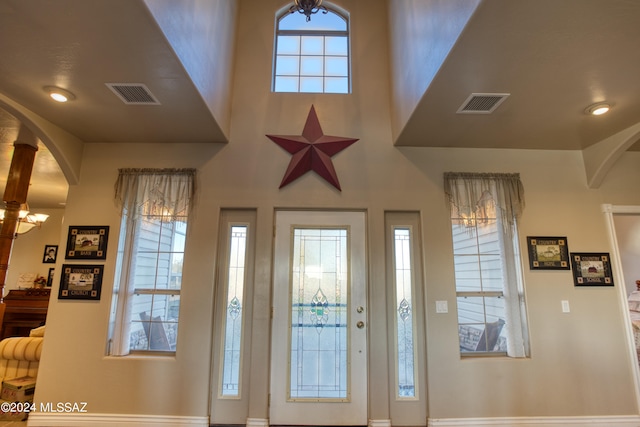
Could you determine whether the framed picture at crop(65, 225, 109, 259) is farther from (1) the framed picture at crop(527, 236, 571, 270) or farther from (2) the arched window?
(1) the framed picture at crop(527, 236, 571, 270)

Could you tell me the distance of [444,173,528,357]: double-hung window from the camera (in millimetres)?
3283

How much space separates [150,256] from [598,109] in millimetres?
4296

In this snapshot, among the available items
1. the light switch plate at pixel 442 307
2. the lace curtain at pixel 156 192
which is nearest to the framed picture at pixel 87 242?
the lace curtain at pixel 156 192

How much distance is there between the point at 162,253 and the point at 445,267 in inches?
114

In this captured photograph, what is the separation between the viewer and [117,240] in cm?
334

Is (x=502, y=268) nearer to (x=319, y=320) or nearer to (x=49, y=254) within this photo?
(x=319, y=320)

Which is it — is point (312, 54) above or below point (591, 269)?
above

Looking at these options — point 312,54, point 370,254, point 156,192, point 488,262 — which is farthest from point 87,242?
point 488,262

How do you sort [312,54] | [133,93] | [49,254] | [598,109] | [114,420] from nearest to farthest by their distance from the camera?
[133,93]
[598,109]
[114,420]
[312,54]
[49,254]

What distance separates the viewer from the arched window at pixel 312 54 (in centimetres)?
385

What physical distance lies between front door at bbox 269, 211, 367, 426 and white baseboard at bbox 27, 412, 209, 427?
2.53 ft

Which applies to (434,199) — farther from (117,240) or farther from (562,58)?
(117,240)

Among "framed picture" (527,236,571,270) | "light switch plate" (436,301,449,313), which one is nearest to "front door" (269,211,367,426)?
"light switch plate" (436,301,449,313)

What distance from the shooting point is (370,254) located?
3.31 m
